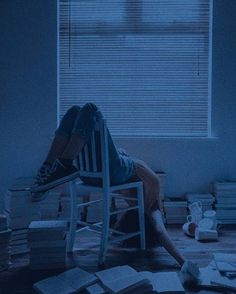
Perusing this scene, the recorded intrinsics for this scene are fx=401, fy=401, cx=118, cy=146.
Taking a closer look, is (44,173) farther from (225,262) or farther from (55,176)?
(225,262)

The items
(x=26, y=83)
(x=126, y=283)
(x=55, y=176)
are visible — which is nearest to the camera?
(x=126, y=283)

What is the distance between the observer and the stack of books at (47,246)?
8.55 feet

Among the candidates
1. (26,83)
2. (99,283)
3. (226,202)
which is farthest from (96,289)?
(26,83)

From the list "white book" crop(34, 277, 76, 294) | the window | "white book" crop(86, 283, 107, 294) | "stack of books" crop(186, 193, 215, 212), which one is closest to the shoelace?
"white book" crop(34, 277, 76, 294)

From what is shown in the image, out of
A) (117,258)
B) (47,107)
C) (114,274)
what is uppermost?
(47,107)

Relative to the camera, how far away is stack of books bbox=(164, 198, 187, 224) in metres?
3.79

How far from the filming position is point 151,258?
280cm

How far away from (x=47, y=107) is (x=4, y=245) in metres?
1.75

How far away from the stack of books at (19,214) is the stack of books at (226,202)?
1.75m

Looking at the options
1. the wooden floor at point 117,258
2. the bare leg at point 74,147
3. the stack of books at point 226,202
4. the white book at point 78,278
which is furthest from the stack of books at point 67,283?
the stack of books at point 226,202

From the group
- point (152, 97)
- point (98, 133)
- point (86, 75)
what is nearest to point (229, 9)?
point (152, 97)

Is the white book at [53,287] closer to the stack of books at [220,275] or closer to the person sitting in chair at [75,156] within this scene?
the person sitting in chair at [75,156]

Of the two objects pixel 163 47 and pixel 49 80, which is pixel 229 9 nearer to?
pixel 163 47

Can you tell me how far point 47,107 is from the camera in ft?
13.1
